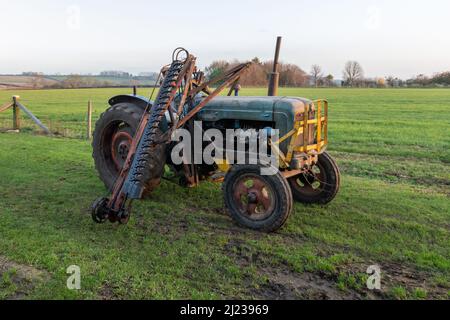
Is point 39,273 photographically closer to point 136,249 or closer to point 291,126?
point 136,249

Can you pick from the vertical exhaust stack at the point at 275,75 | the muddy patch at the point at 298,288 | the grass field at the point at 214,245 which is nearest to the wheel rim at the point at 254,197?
the grass field at the point at 214,245

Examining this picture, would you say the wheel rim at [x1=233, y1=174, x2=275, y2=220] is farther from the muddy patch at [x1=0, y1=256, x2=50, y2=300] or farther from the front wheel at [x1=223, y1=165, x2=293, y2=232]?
the muddy patch at [x1=0, y1=256, x2=50, y2=300]

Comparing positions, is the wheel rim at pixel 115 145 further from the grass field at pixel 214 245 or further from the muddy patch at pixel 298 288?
the muddy patch at pixel 298 288

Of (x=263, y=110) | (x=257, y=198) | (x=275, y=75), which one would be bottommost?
(x=257, y=198)

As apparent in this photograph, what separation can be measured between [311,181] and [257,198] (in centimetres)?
154

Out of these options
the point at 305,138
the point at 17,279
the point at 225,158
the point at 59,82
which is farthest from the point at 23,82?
the point at 17,279

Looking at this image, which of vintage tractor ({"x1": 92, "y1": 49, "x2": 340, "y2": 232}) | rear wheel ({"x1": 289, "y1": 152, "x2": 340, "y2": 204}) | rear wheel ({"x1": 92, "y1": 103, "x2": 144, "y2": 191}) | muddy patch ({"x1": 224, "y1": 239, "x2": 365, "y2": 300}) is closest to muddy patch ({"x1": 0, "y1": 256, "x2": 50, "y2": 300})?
vintage tractor ({"x1": 92, "y1": 49, "x2": 340, "y2": 232})

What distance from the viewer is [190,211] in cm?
582

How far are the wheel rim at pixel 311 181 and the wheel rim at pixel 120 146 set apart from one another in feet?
8.59

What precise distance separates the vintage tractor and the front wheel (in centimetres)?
1

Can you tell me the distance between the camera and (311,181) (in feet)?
20.7

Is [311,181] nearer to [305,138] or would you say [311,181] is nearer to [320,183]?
[320,183]

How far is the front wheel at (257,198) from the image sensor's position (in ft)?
15.9
